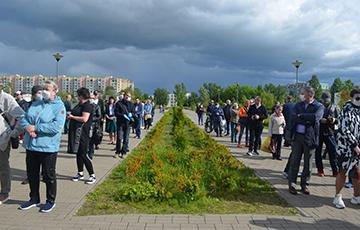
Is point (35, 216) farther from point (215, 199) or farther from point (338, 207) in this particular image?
point (338, 207)

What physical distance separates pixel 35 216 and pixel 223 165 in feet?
12.7

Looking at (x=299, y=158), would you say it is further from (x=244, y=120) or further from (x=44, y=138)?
(x=244, y=120)

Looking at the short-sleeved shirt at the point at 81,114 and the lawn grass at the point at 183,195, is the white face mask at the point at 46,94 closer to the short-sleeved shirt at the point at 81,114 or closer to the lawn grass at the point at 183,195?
the short-sleeved shirt at the point at 81,114

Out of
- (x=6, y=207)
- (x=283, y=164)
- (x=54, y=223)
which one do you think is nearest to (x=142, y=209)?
(x=54, y=223)

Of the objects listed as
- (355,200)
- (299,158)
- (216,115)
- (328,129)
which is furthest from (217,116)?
(355,200)

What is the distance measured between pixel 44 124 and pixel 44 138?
218 millimetres

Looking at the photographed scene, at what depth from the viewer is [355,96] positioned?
4.85 metres

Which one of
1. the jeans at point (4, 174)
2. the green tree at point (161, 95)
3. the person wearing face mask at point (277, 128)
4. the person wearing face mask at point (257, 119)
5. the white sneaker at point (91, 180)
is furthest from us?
the green tree at point (161, 95)

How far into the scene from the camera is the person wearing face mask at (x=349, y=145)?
4754 millimetres

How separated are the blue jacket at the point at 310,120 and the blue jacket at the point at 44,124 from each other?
13.8 feet

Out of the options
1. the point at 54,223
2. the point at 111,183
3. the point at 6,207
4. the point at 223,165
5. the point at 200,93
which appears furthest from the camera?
the point at 200,93

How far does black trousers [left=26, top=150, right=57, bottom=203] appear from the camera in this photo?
4.34 metres

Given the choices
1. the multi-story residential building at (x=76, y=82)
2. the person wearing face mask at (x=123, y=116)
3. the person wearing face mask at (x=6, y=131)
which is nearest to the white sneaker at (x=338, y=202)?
the person wearing face mask at (x=6, y=131)

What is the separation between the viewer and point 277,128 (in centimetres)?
880
